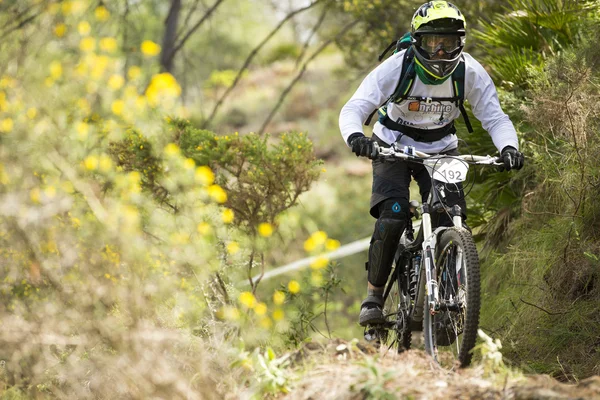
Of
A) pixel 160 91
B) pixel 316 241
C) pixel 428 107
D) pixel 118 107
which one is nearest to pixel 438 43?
pixel 428 107

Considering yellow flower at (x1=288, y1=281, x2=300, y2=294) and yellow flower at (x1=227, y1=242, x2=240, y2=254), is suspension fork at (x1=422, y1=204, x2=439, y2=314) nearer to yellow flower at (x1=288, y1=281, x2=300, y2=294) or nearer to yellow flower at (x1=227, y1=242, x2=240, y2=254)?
yellow flower at (x1=288, y1=281, x2=300, y2=294)

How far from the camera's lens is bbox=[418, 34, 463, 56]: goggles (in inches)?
185

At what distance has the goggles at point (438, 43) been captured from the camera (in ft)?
15.5

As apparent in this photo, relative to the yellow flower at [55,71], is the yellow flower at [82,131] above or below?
below

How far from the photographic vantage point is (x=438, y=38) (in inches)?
186

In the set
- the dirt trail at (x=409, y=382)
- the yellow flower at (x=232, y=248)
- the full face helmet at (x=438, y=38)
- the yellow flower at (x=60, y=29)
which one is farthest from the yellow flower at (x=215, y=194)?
the yellow flower at (x=60, y=29)

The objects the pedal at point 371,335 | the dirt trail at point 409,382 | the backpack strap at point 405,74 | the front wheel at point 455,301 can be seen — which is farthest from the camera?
the pedal at point 371,335

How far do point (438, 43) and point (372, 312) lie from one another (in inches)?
66.9

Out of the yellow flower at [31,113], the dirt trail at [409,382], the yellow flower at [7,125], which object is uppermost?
the yellow flower at [31,113]

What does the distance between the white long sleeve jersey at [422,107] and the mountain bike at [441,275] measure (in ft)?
1.23

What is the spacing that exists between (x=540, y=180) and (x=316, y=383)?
3451 millimetres

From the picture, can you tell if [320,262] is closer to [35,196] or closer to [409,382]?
[35,196]

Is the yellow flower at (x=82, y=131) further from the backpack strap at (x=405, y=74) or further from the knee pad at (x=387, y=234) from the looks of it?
the backpack strap at (x=405, y=74)

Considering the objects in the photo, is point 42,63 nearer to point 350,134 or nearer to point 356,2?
point 350,134
